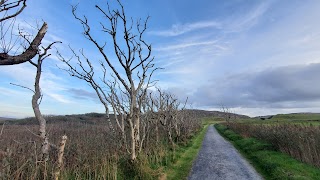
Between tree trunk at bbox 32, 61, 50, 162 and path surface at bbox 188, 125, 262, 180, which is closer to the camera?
tree trunk at bbox 32, 61, 50, 162

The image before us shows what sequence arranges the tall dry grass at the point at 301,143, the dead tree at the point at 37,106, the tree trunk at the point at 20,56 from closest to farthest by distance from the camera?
the tree trunk at the point at 20,56 < the dead tree at the point at 37,106 < the tall dry grass at the point at 301,143

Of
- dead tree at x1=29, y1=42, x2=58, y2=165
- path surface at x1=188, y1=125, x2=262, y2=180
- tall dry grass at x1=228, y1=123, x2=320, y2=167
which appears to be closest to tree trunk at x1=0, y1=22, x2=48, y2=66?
dead tree at x1=29, y1=42, x2=58, y2=165

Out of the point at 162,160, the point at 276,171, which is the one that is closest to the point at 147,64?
the point at 162,160

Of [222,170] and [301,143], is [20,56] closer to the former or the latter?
[222,170]

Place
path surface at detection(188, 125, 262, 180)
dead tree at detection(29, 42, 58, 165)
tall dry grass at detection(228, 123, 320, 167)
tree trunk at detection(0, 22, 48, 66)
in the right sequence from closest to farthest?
tree trunk at detection(0, 22, 48, 66)
dead tree at detection(29, 42, 58, 165)
path surface at detection(188, 125, 262, 180)
tall dry grass at detection(228, 123, 320, 167)

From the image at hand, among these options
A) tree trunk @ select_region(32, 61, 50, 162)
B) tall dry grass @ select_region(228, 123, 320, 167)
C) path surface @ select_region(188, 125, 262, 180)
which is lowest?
path surface @ select_region(188, 125, 262, 180)

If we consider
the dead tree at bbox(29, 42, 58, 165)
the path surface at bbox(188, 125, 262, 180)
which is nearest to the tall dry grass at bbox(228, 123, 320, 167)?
the path surface at bbox(188, 125, 262, 180)

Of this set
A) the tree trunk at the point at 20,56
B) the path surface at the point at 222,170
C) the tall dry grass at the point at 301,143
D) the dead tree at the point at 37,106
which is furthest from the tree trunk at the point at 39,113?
the tall dry grass at the point at 301,143

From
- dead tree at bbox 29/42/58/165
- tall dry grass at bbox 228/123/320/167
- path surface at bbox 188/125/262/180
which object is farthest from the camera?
tall dry grass at bbox 228/123/320/167

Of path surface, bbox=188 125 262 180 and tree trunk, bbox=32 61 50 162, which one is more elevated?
tree trunk, bbox=32 61 50 162

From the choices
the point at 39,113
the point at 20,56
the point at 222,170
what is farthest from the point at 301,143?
the point at 20,56

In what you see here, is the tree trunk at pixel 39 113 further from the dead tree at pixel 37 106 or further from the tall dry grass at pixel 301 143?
the tall dry grass at pixel 301 143

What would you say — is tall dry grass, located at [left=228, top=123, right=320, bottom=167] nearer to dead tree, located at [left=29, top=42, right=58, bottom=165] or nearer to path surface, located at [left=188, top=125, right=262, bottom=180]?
path surface, located at [left=188, top=125, right=262, bottom=180]

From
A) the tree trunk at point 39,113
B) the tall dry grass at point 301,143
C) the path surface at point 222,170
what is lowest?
the path surface at point 222,170
